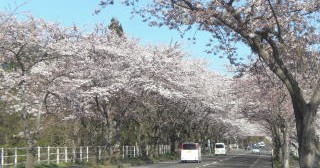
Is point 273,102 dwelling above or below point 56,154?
above

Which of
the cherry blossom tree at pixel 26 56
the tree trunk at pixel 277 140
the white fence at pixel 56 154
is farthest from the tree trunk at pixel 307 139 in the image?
the tree trunk at pixel 277 140

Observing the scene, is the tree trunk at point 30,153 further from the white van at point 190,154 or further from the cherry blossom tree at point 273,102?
the white van at point 190,154

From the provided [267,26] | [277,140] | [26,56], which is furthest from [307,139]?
[277,140]

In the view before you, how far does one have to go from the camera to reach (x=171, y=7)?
41.8 feet

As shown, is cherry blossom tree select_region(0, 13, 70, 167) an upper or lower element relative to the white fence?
upper

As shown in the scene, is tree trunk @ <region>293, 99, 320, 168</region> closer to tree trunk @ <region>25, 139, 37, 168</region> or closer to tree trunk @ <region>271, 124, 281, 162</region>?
tree trunk @ <region>25, 139, 37, 168</region>

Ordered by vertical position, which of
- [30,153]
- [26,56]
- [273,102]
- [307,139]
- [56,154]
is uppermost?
[26,56]

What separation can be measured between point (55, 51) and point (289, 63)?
403 inches

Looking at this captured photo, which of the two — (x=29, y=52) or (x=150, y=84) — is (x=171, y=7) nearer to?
(x=29, y=52)

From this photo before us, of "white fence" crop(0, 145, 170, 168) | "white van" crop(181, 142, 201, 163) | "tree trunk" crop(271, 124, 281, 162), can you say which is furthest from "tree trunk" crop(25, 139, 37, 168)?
"white van" crop(181, 142, 201, 163)

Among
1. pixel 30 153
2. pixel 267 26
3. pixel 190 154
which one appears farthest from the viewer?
pixel 190 154

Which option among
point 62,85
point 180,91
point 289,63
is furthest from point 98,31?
point 289,63

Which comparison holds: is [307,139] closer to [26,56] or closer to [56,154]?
[26,56]

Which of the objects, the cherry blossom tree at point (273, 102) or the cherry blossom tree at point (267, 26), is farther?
the cherry blossom tree at point (273, 102)
